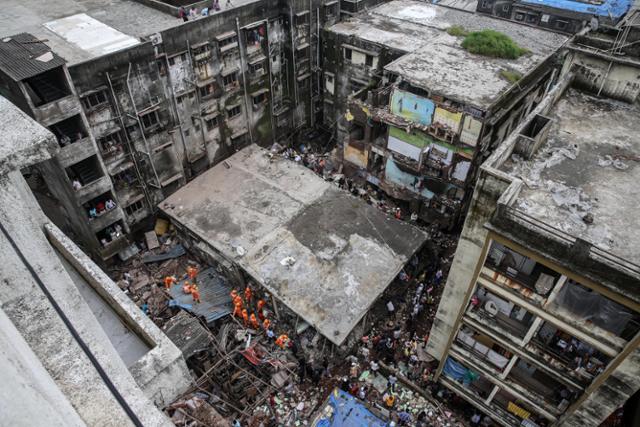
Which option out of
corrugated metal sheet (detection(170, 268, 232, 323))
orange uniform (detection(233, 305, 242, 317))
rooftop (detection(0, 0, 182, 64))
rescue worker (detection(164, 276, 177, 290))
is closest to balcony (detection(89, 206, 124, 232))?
rescue worker (detection(164, 276, 177, 290))

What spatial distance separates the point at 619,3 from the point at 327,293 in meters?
42.7

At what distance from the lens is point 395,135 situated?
26.8 m

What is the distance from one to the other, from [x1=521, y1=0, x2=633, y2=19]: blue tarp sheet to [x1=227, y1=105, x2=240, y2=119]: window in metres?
32.6

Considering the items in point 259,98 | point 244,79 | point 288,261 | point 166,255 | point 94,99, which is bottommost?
point 166,255

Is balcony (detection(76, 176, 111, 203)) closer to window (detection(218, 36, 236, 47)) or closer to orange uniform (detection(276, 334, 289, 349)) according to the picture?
window (detection(218, 36, 236, 47))

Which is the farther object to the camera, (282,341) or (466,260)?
(282,341)

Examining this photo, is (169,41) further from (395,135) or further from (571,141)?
(571,141)

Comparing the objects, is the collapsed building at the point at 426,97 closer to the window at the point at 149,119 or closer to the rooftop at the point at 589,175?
the rooftop at the point at 589,175

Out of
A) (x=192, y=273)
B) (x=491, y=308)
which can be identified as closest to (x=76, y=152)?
(x=192, y=273)

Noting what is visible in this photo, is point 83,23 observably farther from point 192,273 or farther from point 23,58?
point 192,273

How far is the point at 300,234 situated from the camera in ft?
79.8

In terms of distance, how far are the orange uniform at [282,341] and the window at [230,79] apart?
16080 mm

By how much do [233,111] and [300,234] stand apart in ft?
35.1

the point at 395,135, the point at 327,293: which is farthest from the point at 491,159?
the point at 395,135
